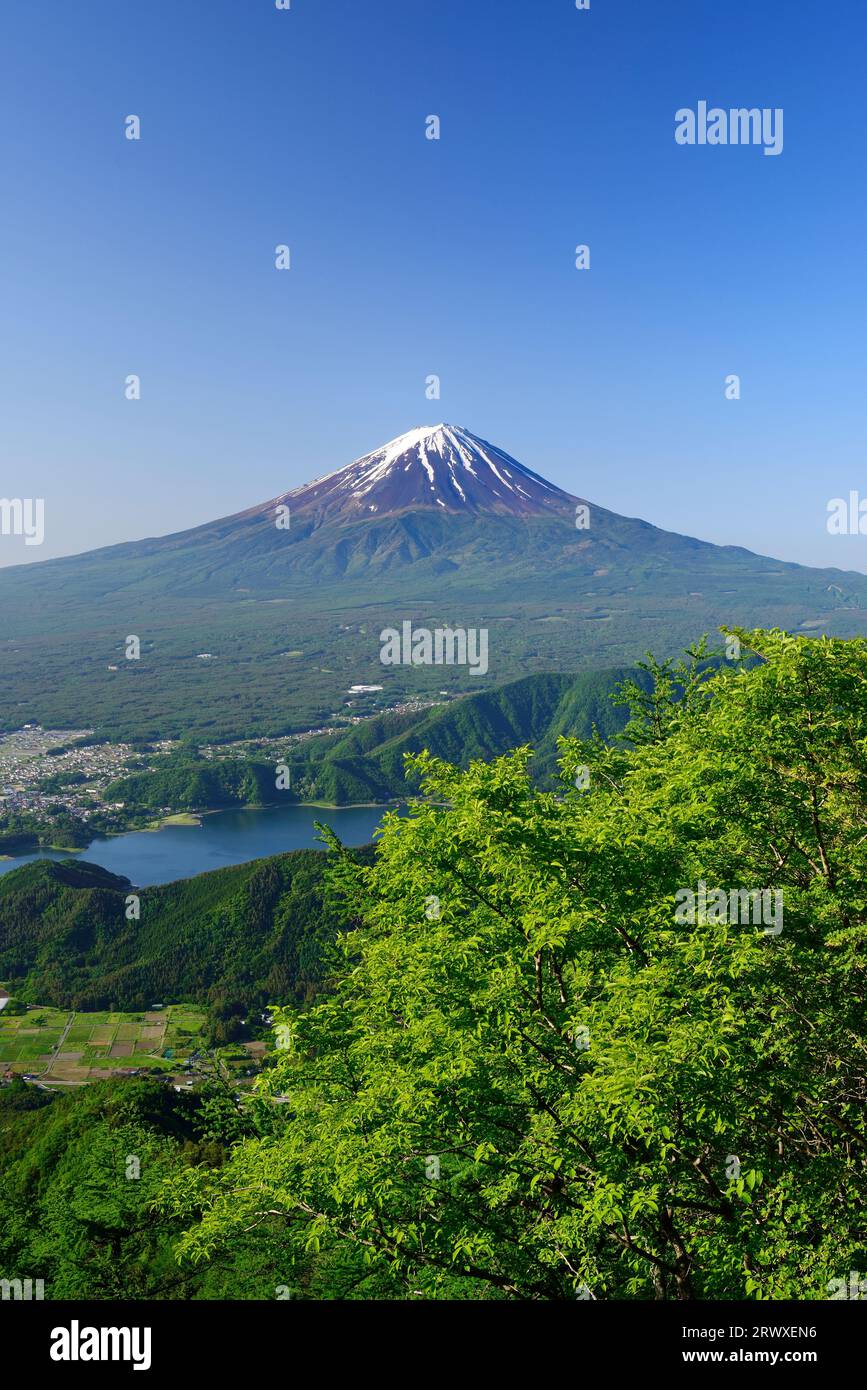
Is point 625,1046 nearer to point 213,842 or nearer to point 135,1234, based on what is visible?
point 135,1234

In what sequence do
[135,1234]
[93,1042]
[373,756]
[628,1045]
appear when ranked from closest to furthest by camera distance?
[628,1045], [135,1234], [93,1042], [373,756]

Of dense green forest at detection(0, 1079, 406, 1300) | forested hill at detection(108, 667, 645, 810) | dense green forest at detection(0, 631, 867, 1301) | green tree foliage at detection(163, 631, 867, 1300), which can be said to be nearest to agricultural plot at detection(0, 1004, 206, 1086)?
dense green forest at detection(0, 1079, 406, 1300)

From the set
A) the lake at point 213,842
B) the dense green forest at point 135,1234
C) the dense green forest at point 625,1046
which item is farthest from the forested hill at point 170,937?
the dense green forest at point 625,1046

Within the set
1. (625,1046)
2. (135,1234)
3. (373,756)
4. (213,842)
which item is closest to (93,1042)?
(135,1234)

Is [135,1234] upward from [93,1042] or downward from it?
upward
